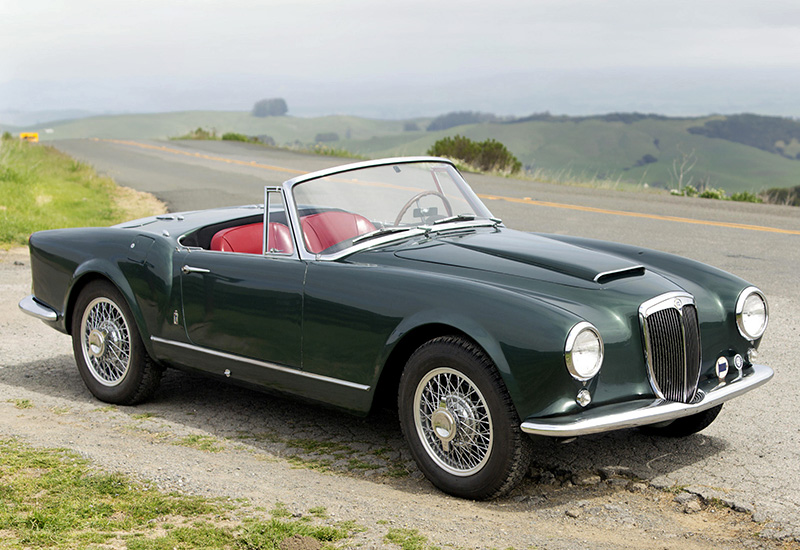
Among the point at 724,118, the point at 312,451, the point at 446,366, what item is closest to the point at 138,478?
the point at 312,451

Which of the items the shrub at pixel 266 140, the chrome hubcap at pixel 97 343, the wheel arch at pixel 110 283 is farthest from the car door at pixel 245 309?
the shrub at pixel 266 140

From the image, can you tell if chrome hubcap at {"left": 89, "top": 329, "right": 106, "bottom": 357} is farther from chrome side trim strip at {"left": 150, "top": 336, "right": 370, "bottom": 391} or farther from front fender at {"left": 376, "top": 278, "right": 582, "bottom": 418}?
front fender at {"left": 376, "top": 278, "right": 582, "bottom": 418}

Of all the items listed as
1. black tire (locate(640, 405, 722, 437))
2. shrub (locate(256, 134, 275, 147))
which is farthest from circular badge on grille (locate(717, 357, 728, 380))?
shrub (locate(256, 134, 275, 147))

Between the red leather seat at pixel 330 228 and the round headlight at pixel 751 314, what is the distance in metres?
2.08

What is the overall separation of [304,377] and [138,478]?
104cm

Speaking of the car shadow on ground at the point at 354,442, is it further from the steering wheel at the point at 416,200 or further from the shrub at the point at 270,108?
the shrub at the point at 270,108

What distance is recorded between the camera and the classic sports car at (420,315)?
13.1ft

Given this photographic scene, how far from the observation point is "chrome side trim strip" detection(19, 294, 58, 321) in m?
6.18

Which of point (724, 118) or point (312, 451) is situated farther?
point (724, 118)

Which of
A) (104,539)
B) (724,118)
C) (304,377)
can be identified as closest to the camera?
(104,539)

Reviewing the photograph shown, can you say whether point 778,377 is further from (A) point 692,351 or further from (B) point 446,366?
(B) point 446,366

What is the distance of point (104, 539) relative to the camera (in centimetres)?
352

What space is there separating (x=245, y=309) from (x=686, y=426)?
8.40ft

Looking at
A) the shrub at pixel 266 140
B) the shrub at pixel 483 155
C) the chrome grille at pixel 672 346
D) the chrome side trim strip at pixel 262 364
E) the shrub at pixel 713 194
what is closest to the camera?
the chrome grille at pixel 672 346
